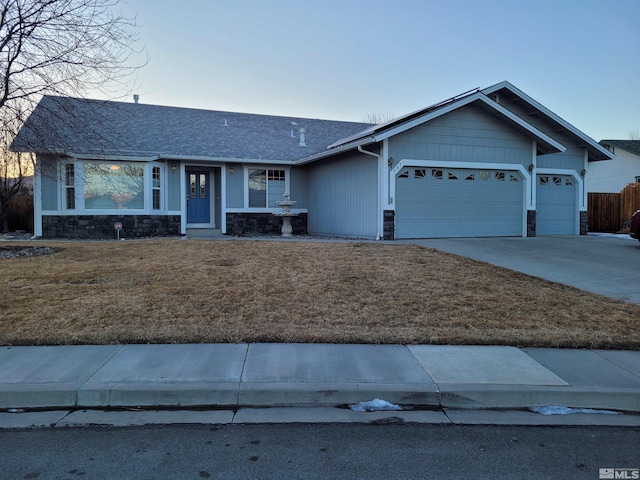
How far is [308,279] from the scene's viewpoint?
27.1 ft

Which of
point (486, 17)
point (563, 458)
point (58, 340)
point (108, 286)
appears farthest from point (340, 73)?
point (563, 458)

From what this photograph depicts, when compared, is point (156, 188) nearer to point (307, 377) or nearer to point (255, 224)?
point (255, 224)

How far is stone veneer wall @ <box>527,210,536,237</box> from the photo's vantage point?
16047 millimetres

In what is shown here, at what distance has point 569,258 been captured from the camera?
11.1 m

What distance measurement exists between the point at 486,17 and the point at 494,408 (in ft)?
43.5

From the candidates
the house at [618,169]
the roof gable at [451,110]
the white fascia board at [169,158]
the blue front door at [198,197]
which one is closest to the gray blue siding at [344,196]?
the roof gable at [451,110]

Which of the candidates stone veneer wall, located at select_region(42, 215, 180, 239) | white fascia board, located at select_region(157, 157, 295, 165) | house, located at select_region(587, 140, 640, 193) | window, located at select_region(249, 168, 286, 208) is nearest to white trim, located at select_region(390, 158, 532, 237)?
white fascia board, located at select_region(157, 157, 295, 165)

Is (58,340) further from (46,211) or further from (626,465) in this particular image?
(46,211)

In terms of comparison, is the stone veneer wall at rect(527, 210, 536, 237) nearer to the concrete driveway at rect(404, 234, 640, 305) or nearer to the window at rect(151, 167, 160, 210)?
the concrete driveway at rect(404, 234, 640, 305)

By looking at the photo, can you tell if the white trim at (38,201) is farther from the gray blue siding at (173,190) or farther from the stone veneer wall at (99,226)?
the gray blue siding at (173,190)

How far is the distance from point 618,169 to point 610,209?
15.7 meters

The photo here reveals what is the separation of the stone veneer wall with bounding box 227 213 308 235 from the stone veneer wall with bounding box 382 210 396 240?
18.9 ft

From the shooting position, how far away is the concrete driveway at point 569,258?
846cm

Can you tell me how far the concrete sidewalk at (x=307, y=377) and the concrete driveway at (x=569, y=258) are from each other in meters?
3.66
